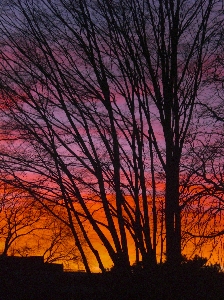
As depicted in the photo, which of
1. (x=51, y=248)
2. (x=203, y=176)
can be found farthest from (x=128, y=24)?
(x=51, y=248)

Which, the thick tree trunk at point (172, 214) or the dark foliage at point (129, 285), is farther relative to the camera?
Result: the thick tree trunk at point (172, 214)

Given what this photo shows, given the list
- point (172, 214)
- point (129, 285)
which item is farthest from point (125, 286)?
point (172, 214)

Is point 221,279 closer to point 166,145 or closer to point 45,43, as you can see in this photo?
point 166,145

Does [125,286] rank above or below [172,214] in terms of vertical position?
below

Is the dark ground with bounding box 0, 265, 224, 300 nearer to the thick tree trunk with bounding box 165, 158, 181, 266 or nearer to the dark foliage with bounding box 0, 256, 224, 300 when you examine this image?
the dark foliage with bounding box 0, 256, 224, 300

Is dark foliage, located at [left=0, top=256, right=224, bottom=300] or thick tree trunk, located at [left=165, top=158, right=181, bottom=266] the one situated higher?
thick tree trunk, located at [left=165, top=158, right=181, bottom=266]

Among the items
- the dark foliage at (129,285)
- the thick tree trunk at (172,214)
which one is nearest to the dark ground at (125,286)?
the dark foliage at (129,285)

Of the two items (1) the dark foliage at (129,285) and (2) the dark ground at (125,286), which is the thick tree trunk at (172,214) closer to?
(1) the dark foliage at (129,285)

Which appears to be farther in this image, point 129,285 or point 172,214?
point 172,214

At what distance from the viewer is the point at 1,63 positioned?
11523mm

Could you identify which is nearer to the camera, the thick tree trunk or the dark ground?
the dark ground

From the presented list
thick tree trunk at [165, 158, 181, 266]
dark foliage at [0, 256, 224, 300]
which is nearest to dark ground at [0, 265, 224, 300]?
dark foliage at [0, 256, 224, 300]

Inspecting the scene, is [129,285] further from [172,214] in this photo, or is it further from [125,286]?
[172,214]

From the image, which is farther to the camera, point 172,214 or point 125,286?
point 172,214
